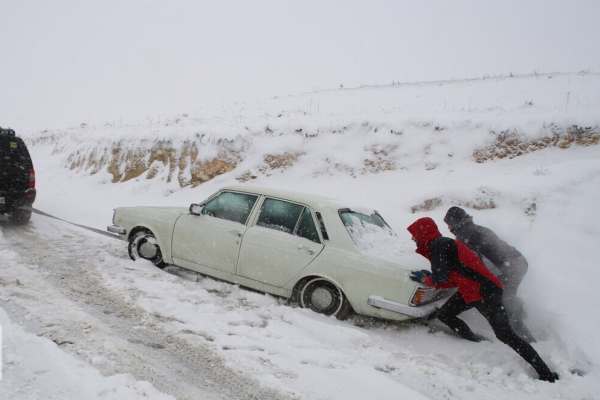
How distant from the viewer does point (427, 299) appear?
14.0 ft

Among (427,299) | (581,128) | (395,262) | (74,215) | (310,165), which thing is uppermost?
(581,128)

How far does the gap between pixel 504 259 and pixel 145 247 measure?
4.77 metres

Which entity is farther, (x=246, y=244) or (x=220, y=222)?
(x=220, y=222)

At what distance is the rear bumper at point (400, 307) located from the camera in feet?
13.4

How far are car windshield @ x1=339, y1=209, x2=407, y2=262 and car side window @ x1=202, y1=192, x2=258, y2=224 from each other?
1242 mm

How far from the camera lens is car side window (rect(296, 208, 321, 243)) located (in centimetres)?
472

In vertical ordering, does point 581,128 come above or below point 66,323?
above

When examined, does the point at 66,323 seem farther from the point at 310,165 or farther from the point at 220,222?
the point at 310,165

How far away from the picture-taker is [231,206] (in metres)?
5.34

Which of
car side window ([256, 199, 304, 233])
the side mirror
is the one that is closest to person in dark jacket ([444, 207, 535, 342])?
car side window ([256, 199, 304, 233])

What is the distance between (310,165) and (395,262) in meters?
5.92

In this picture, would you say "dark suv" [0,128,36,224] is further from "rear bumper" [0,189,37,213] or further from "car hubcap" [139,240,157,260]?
"car hubcap" [139,240,157,260]

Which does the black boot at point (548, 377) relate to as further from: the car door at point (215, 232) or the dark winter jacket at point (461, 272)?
the car door at point (215, 232)

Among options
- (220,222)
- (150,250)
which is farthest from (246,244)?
(150,250)
